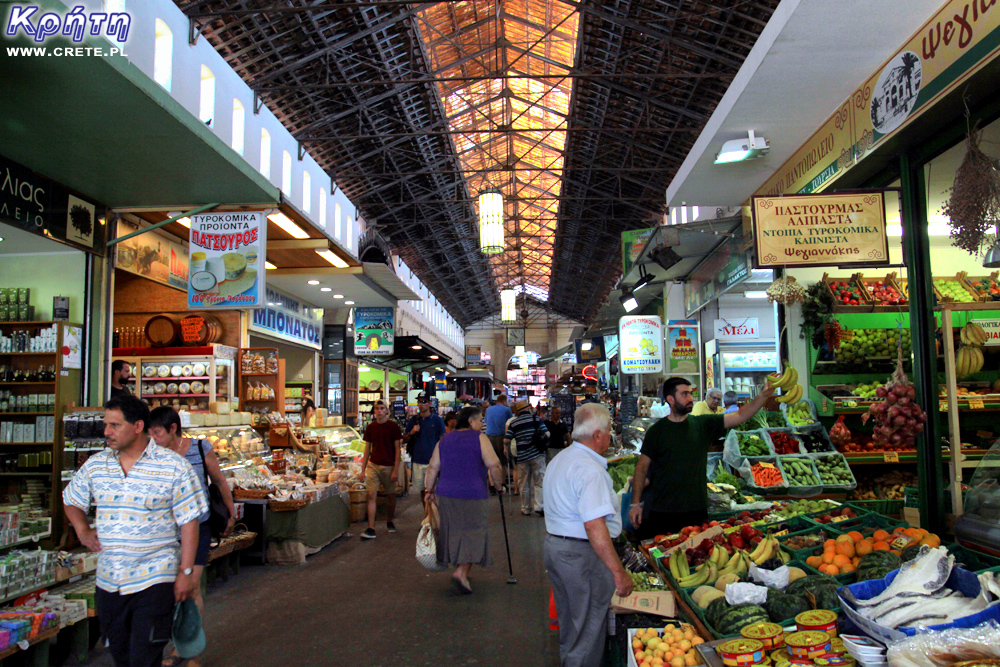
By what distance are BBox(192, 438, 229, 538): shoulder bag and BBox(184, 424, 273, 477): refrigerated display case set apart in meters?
2.93

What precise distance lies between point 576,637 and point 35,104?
16.2ft

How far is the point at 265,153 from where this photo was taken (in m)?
9.33

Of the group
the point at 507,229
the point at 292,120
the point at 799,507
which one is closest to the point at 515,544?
the point at 799,507

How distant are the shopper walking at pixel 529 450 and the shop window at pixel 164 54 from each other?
6059mm

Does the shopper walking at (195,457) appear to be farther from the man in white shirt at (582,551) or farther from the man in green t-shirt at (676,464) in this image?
the man in green t-shirt at (676,464)

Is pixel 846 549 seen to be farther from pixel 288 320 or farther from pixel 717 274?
pixel 288 320

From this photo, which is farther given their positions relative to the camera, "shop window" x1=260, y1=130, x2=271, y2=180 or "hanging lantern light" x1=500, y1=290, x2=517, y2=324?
"hanging lantern light" x1=500, y1=290, x2=517, y2=324

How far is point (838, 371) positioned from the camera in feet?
22.8

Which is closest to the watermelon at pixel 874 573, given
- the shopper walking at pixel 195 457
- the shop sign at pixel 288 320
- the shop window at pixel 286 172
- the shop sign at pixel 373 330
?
the shopper walking at pixel 195 457

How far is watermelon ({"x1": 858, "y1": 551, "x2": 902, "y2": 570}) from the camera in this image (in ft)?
10.5

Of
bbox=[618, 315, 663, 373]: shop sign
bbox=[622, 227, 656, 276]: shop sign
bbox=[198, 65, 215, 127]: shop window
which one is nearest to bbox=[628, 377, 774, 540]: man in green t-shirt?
bbox=[198, 65, 215, 127]: shop window

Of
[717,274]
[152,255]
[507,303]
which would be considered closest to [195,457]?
[152,255]

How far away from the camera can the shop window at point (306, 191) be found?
1064 centimetres

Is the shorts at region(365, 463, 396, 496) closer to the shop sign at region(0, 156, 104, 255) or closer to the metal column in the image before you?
the shop sign at region(0, 156, 104, 255)
